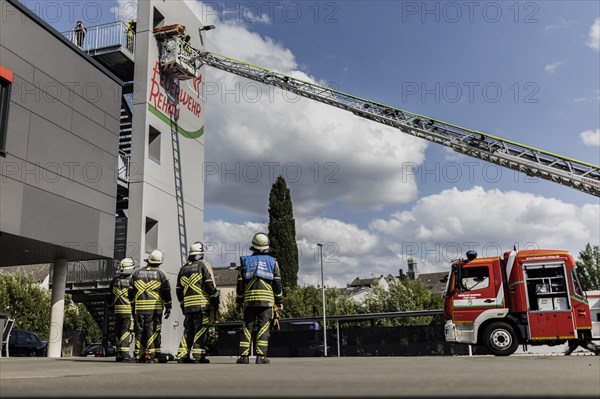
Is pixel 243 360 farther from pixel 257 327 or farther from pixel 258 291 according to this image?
pixel 258 291

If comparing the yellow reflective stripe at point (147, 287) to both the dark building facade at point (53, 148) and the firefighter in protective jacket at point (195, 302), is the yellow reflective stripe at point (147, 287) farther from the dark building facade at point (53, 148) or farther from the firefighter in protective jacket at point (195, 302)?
the dark building facade at point (53, 148)

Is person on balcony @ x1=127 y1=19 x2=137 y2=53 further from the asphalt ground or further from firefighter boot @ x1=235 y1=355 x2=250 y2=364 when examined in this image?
the asphalt ground

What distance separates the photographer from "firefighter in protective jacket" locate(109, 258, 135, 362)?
12.3 meters

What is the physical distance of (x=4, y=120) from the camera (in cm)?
1664

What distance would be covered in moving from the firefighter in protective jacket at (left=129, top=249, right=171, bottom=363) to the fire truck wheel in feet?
27.9

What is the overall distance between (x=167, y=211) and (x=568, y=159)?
18073 mm

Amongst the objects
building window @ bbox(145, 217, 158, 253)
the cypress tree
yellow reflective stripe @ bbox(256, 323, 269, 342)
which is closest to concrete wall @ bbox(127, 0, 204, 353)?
building window @ bbox(145, 217, 158, 253)

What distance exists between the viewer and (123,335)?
12.4 meters

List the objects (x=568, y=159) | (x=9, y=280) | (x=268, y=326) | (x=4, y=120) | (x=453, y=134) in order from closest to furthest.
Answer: (x=268, y=326) < (x=4, y=120) < (x=568, y=159) < (x=453, y=134) < (x=9, y=280)

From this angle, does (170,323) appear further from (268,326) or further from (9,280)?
(9,280)

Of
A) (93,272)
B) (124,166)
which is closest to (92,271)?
(93,272)

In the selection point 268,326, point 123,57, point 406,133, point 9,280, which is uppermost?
point 123,57

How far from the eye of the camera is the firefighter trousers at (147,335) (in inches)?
450

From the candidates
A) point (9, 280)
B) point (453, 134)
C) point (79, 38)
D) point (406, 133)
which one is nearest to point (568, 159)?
point (453, 134)
